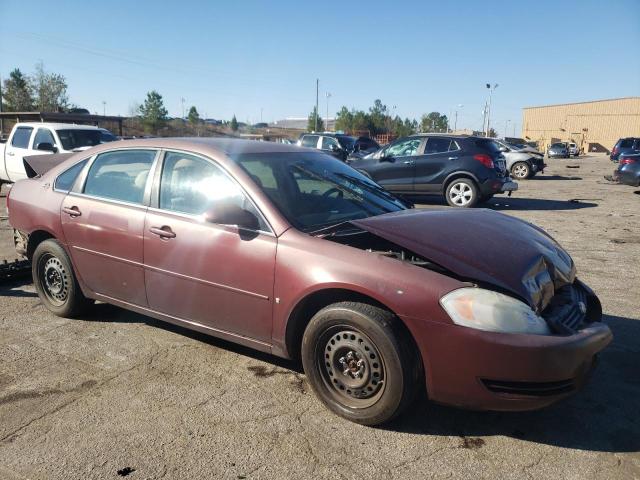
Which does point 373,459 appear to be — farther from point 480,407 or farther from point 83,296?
point 83,296

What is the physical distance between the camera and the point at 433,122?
9750cm

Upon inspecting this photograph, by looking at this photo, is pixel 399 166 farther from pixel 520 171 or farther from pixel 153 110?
pixel 153 110

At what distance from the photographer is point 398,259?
2910mm

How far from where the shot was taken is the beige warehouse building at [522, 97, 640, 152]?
3024 inches

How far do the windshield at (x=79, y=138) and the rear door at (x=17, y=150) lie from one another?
78 cm

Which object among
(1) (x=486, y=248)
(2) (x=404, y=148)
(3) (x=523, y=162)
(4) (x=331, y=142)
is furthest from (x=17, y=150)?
(3) (x=523, y=162)

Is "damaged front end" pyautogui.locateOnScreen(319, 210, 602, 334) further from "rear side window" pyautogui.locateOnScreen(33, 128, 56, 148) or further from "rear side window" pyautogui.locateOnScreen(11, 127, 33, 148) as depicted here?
"rear side window" pyautogui.locateOnScreen(11, 127, 33, 148)

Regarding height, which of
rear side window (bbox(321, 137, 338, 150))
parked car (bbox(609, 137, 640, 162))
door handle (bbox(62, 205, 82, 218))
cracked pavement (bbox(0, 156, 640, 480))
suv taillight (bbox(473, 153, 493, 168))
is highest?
parked car (bbox(609, 137, 640, 162))

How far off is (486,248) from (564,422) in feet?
3.59

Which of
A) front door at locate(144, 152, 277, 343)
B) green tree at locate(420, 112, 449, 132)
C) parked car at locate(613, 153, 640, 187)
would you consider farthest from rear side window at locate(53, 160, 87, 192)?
green tree at locate(420, 112, 449, 132)

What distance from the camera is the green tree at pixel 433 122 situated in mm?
96000

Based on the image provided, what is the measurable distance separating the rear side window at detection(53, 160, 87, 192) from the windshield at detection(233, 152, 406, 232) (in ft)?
5.47

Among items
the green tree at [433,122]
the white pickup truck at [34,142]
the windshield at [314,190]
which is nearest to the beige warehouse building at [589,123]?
the green tree at [433,122]

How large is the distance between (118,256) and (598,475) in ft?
11.0
